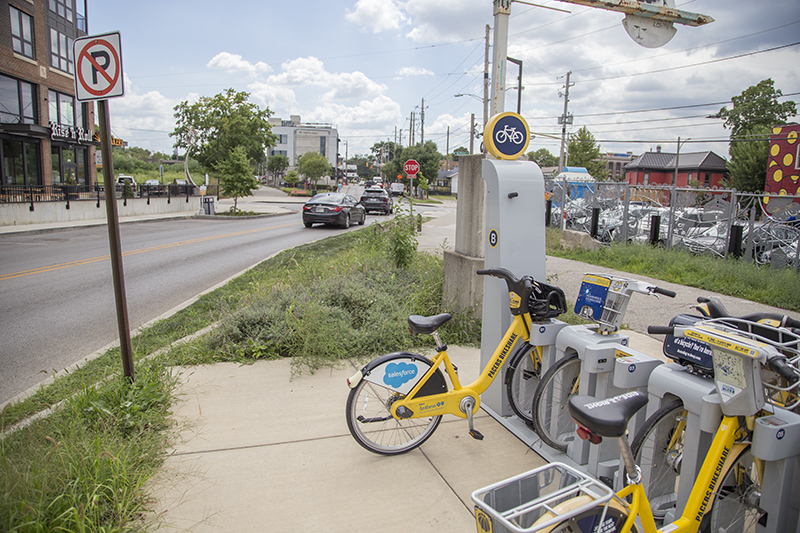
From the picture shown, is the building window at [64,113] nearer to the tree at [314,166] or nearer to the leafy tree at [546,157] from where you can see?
the tree at [314,166]

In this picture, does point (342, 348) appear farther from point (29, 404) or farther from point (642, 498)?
point (642, 498)

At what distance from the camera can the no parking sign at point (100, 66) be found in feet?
12.6

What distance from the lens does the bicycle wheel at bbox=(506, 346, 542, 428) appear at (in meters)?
4.00

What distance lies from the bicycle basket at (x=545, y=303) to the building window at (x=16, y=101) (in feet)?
21.5

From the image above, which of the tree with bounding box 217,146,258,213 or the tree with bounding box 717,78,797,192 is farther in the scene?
the tree with bounding box 717,78,797,192

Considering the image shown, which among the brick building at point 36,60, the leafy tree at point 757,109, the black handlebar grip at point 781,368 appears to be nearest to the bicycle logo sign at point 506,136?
the black handlebar grip at point 781,368

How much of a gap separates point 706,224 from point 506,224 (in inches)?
435

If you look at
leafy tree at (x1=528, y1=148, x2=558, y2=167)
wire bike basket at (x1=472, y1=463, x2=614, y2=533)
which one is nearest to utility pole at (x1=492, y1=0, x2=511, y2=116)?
wire bike basket at (x1=472, y1=463, x2=614, y2=533)

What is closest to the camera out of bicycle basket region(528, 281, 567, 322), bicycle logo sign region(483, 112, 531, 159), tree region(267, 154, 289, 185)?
bicycle basket region(528, 281, 567, 322)

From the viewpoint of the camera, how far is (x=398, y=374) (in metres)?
3.59

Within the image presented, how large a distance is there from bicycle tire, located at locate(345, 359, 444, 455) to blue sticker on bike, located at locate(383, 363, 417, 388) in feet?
0.33

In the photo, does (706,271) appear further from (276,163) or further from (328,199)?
(276,163)

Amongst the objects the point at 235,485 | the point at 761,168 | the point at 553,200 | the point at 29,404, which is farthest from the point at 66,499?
the point at 761,168

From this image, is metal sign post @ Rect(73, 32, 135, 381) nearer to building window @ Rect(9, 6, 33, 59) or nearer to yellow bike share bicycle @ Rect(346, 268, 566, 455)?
building window @ Rect(9, 6, 33, 59)
